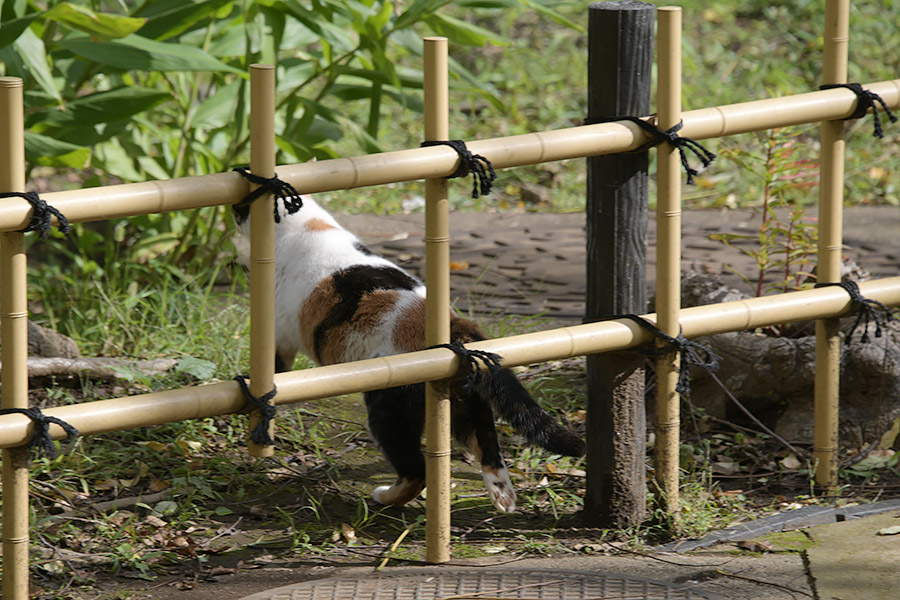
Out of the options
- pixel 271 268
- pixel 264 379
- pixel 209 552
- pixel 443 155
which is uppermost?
pixel 443 155

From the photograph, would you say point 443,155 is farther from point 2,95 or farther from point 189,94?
point 189,94

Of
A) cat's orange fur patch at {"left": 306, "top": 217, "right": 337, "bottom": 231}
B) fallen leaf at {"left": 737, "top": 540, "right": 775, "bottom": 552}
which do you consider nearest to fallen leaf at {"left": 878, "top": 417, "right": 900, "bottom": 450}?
fallen leaf at {"left": 737, "top": 540, "right": 775, "bottom": 552}

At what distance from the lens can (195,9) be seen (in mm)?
4066

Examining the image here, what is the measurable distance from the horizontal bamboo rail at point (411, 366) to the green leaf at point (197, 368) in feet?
3.55

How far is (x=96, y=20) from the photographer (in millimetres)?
3453

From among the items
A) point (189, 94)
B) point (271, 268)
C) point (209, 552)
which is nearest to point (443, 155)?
point (271, 268)

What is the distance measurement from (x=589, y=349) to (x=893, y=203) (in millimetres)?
4277

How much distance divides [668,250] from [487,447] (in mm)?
692

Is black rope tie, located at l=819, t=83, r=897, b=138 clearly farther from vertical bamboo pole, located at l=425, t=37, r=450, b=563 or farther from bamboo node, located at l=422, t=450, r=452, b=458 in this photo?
bamboo node, located at l=422, t=450, r=452, b=458

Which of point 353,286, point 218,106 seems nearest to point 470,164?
point 353,286

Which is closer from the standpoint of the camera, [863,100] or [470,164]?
[470,164]

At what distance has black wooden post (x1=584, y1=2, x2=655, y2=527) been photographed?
2.80 meters

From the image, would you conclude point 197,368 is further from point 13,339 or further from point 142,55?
point 13,339

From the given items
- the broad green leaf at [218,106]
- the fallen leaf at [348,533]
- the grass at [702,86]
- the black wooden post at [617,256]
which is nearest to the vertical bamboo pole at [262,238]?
the fallen leaf at [348,533]
